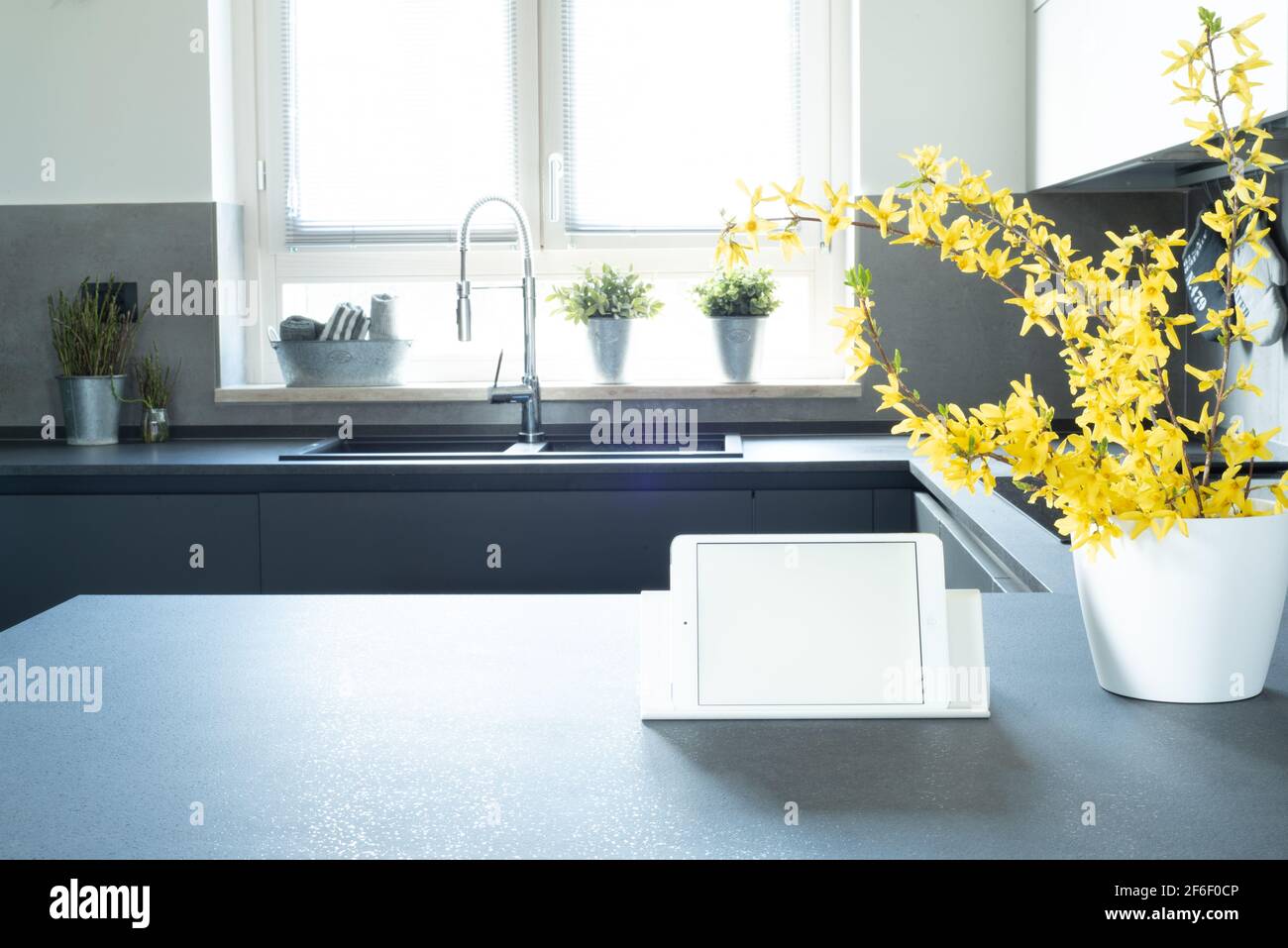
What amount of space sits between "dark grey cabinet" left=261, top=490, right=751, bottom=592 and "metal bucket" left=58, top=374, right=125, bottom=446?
75cm

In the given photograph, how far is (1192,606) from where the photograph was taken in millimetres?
1043

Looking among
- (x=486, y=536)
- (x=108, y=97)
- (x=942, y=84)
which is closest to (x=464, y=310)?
(x=486, y=536)

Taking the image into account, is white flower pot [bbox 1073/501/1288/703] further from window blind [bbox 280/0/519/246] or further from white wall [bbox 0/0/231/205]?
white wall [bbox 0/0/231/205]

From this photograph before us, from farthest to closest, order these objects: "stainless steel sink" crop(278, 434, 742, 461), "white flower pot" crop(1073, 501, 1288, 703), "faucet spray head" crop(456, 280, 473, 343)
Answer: "faucet spray head" crop(456, 280, 473, 343), "stainless steel sink" crop(278, 434, 742, 461), "white flower pot" crop(1073, 501, 1288, 703)

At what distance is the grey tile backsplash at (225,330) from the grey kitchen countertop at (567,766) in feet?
7.34

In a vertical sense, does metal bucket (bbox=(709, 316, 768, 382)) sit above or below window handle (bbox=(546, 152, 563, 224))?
below

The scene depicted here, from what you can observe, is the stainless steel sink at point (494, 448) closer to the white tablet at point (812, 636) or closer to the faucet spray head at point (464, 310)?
the faucet spray head at point (464, 310)

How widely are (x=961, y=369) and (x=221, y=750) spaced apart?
9.11 feet

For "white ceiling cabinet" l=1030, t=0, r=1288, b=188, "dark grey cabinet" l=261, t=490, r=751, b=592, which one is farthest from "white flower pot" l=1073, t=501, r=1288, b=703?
"dark grey cabinet" l=261, t=490, r=751, b=592

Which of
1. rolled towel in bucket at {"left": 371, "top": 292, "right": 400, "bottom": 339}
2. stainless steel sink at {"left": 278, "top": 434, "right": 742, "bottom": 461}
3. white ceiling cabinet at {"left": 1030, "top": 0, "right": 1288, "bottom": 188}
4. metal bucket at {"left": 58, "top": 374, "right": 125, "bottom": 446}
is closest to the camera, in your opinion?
white ceiling cabinet at {"left": 1030, "top": 0, "right": 1288, "bottom": 188}

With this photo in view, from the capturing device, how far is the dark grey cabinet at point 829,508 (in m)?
2.89

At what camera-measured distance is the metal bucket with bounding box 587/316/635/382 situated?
354 cm

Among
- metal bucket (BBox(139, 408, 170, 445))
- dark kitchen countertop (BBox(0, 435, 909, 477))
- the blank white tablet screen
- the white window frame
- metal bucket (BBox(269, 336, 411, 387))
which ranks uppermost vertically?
the white window frame
